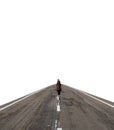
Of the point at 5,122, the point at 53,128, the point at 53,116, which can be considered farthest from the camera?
the point at 53,116

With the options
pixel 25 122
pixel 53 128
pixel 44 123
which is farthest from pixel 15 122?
pixel 53 128

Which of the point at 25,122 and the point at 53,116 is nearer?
the point at 25,122

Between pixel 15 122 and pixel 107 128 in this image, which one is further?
pixel 15 122

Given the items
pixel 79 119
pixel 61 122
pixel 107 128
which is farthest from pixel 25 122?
pixel 107 128

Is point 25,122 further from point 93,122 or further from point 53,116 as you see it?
point 93,122

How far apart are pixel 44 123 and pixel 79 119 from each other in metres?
1.93

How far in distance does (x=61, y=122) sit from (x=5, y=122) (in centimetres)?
266

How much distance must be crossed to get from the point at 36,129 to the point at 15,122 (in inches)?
87.7

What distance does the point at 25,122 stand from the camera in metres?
13.3

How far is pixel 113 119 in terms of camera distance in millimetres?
14500

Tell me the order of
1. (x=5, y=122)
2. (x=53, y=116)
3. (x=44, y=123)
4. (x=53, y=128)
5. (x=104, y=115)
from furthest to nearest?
(x=104, y=115), (x=53, y=116), (x=5, y=122), (x=44, y=123), (x=53, y=128)

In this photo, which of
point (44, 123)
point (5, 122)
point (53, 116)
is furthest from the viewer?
point (53, 116)

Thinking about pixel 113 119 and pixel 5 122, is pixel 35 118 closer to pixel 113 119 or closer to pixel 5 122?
pixel 5 122

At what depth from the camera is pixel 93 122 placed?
13.2 metres
